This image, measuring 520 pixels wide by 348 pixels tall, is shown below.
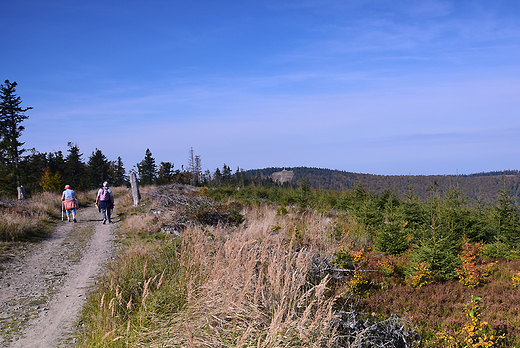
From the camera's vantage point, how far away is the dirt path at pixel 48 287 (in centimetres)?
379

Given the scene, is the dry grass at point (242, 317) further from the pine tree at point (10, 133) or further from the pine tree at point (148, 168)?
the pine tree at point (148, 168)

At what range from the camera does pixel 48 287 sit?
5.31 metres

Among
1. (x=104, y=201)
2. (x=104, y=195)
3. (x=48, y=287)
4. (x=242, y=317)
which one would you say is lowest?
(x=48, y=287)

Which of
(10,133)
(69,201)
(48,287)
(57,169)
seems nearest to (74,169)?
(57,169)

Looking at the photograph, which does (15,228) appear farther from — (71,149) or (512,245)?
(71,149)

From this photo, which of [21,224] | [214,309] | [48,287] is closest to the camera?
[214,309]

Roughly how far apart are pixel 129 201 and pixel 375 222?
14.5 meters

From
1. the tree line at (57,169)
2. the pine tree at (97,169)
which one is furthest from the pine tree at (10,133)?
the pine tree at (97,169)

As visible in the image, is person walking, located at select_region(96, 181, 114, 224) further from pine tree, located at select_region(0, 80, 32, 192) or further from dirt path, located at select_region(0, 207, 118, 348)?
pine tree, located at select_region(0, 80, 32, 192)

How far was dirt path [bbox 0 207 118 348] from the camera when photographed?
149 inches

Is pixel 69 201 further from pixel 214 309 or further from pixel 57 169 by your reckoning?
pixel 57 169

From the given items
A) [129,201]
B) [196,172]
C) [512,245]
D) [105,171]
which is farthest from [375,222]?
[196,172]

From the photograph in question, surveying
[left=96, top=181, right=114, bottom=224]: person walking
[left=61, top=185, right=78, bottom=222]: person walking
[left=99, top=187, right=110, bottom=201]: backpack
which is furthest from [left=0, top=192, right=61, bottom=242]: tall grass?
[left=99, top=187, right=110, bottom=201]: backpack

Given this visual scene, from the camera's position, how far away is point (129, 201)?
60.8 feet
